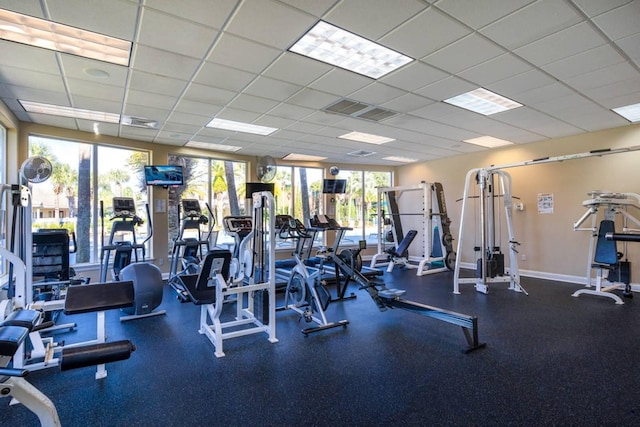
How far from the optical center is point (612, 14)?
2.47 m

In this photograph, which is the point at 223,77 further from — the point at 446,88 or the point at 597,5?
the point at 597,5

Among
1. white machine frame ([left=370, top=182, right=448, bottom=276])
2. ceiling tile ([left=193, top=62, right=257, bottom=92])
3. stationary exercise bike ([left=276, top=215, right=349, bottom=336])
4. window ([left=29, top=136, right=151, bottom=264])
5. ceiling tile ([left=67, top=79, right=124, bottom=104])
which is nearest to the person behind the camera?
ceiling tile ([left=193, top=62, right=257, bottom=92])

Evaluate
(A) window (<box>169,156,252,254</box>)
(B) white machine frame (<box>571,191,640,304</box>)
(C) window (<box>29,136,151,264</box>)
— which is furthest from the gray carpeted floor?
(A) window (<box>169,156,252,254</box>)

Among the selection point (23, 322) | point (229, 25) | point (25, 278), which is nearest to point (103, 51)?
point (229, 25)

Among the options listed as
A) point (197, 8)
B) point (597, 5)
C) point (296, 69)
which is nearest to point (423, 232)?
point (296, 69)

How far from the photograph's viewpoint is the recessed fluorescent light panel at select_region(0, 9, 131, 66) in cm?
253

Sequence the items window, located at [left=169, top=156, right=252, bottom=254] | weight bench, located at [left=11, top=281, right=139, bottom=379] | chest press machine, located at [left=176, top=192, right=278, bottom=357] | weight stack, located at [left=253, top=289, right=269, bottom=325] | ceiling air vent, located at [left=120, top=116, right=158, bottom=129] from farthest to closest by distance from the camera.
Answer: window, located at [left=169, top=156, right=252, bottom=254] → ceiling air vent, located at [left=120, top=116, right=158, bottom=129] → weight stack, located at [left=253, top=289, right=269, bottom=325] → chest press machine, located at [left=176, top=192, right=278, bottom=357] → weight bench, located at [left=11, top=281, right=139, bottom=379]

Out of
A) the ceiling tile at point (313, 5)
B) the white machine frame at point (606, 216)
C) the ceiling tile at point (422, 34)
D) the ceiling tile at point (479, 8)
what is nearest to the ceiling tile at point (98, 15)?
the ceiling tile at point (313, 5)

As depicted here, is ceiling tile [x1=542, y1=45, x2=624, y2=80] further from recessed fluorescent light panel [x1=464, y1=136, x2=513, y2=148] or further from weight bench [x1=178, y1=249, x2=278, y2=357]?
weight bench [x1=178, y1=249, x2=278, y2=357]

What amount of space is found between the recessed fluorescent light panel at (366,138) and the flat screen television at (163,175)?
316cm

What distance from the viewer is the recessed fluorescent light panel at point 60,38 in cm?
253

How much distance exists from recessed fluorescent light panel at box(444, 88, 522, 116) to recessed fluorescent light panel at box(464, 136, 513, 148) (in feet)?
5.46

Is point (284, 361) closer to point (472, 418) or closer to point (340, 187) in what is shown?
point (472, 418)

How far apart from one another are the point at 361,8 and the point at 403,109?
2.38 meters
